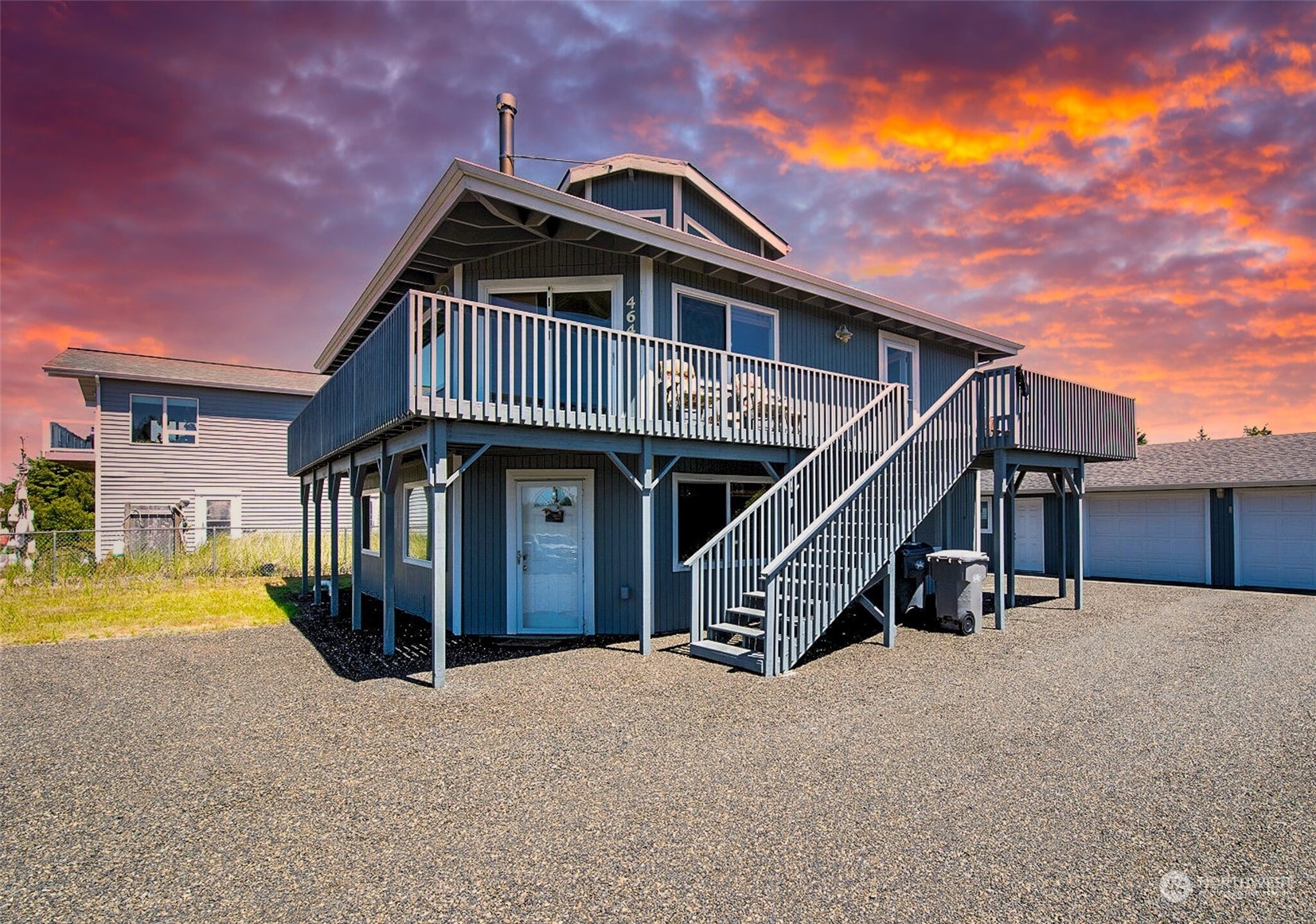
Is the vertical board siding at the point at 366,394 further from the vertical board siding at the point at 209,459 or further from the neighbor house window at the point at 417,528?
the vertical board siding at the point at 209,459

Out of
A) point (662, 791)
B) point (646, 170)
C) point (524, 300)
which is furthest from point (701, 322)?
point (662, 791)

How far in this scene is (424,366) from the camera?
9.84 metres

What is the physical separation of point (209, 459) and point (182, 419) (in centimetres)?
147

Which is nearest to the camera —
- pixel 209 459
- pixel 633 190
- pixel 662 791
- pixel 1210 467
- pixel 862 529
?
pixel 662 791

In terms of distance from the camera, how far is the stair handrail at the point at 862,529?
7.50 m

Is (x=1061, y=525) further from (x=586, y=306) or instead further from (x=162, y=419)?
(x=162, y=419)

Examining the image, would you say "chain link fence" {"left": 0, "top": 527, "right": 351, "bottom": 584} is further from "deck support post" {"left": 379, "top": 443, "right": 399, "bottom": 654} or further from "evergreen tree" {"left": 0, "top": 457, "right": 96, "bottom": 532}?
"deck support post" {"left": 379, "top": 443, "right": 399, "bottom": 654}

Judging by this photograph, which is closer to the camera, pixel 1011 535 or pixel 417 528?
pixel 1011 535

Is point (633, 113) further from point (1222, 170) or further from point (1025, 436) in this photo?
point (1222, 170)

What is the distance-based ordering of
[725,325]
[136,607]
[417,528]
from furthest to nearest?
[417,528] → [136,607] → [725,325]

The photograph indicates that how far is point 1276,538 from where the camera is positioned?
1580 centimetres

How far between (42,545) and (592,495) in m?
19.8

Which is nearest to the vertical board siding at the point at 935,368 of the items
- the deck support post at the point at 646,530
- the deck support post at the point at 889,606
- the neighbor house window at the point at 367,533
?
the deck support post at the point at 889,606

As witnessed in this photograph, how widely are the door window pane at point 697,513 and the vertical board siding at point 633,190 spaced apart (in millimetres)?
5346
